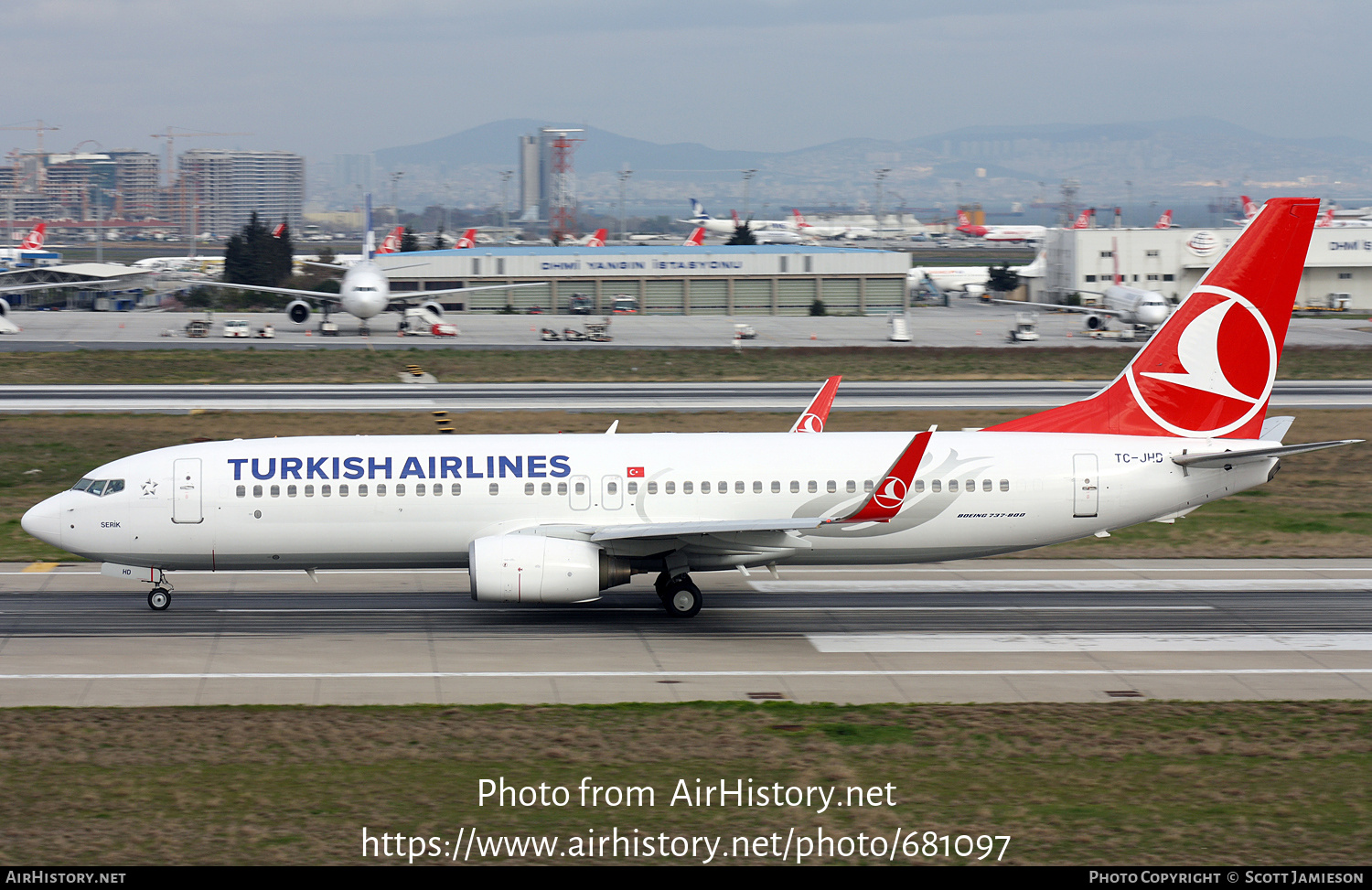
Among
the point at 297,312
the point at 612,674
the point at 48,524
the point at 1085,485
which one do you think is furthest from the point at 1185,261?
the point at 48,524

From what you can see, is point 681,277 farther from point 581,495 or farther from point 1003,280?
point 581,495

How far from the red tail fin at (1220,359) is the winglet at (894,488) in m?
3.96

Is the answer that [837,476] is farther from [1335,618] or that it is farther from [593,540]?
[1335,618]

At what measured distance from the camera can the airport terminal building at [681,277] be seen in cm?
13188

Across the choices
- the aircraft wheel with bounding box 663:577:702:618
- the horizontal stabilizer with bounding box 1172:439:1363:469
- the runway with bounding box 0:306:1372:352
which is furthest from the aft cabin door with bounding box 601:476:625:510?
the runway with bounding box 0:306:1372:352

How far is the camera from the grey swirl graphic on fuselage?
28.3m

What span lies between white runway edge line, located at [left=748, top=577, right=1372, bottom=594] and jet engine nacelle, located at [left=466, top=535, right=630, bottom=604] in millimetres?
6175

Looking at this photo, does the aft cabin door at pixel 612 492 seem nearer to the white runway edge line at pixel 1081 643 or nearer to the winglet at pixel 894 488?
the winglet at pixel 894 488

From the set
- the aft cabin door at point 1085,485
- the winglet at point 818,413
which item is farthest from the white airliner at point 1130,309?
the aft cabin door at point 1085,485

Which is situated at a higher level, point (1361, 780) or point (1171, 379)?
point (1171, 379)

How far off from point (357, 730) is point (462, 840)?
505 cm

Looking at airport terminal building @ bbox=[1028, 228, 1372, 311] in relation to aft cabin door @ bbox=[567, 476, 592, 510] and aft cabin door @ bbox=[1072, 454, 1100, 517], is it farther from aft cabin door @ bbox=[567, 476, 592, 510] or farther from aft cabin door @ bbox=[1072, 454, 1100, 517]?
aft cabin door @ bbox=[567, 476, 592, 510]

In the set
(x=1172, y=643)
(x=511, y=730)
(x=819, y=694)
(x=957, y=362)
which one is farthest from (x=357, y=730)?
(x=957, y=362)

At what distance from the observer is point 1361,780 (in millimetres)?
17750
